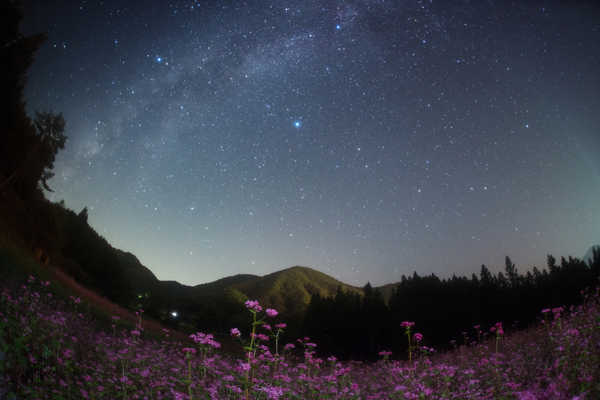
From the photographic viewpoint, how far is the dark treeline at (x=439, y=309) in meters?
31.4

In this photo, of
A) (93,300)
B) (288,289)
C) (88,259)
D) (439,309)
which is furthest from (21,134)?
(288,289)

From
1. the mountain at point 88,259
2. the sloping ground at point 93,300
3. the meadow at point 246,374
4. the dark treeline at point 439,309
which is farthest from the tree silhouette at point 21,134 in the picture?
the dark treeline at point 439,309

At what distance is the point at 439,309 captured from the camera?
33250mm

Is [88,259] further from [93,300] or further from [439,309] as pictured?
[439,309]

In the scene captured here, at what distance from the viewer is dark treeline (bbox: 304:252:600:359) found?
31.4m

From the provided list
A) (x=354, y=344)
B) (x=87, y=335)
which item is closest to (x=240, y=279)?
(x=354, y=344)

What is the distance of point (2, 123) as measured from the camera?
14766 mm

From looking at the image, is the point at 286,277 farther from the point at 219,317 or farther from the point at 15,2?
the point at 15,2

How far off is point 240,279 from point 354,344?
142808 mm

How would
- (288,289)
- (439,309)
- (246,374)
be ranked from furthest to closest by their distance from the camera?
(288,289)
(439,309)
(246,374)

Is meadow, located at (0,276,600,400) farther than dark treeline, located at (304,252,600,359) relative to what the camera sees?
No

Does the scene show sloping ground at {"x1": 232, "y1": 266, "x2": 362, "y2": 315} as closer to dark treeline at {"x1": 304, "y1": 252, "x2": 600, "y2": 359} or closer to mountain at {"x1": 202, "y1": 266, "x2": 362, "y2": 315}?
mountain at {"x1": 202, "y1": 266, "x2": 362, "y2": 315}

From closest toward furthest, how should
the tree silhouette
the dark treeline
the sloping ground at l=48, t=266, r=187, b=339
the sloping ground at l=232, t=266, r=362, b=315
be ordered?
the tree silhouette, the sloping ground at l=48, t=266, r=187, b=339, the dark treeline, the sloping ground at l=232, t=266, r=362, b=315

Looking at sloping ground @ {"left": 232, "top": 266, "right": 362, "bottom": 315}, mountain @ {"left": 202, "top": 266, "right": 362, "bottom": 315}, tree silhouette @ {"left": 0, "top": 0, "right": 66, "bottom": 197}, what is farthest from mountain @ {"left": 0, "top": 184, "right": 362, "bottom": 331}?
sloping ground @ {"left": 232, "top": 266, "right": 362, "bottom": 315}
